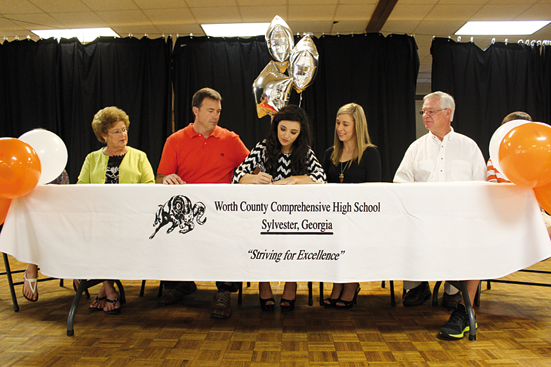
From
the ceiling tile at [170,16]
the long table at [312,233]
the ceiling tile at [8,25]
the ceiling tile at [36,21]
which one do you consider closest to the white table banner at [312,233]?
the long table at [312,233]

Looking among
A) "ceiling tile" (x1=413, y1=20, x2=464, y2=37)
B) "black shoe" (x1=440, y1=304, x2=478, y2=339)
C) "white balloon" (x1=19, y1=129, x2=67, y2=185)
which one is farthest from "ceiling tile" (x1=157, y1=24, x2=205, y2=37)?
"black shoe" (x1=440, y1=304, x2=478, y2=339)

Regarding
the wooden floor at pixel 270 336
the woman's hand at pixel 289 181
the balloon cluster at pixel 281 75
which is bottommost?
the wooden floor at pixel 270 336

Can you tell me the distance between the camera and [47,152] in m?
2.03

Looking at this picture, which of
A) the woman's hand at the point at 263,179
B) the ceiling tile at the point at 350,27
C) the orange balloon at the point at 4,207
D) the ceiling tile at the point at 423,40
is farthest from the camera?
the ceiling tile at the point at 423,40

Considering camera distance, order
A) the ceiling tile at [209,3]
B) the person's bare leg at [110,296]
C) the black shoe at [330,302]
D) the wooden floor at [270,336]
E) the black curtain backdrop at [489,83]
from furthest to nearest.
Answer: the black curtain backdrop at [489,83]
the ceiling tile at [209,3]
the black shoe at [330,302]
the person's bare leg at [110,296]
the wooden floor at [270,336]

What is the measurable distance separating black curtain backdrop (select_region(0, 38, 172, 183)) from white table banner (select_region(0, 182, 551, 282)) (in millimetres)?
3500

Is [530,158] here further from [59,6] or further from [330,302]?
[59,6]

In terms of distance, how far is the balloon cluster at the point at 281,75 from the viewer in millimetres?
2676

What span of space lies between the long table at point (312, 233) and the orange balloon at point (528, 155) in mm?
99

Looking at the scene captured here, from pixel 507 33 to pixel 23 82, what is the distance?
Result: 23.4ft

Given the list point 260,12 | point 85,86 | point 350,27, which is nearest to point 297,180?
point 260,12

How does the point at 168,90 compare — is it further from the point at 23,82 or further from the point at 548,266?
the point at 548,266

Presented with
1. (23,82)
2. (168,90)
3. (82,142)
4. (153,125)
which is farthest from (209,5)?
(23,82)

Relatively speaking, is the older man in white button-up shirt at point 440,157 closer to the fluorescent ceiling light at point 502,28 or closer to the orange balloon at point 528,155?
the orange balloon at point 528,155
